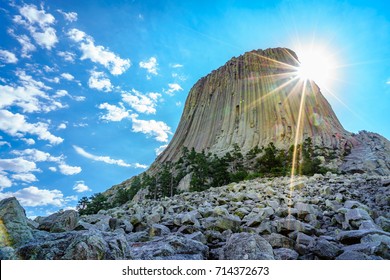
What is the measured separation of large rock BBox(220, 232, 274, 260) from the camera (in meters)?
2.62

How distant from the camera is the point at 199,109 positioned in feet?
183

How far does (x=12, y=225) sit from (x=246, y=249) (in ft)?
7.68

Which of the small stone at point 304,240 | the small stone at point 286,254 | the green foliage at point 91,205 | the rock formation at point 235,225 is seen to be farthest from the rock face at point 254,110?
the small stone at point 286,254

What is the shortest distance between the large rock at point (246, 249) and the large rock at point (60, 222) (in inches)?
104

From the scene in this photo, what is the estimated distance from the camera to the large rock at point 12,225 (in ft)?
9.70

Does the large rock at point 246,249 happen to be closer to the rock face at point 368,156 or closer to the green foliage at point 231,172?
the green foliage at point 231,172

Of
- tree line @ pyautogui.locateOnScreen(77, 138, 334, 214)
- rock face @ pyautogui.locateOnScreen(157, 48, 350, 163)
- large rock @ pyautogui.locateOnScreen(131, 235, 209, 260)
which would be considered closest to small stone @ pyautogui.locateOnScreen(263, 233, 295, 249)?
large rock @ pyautogui.locateOnScreen(131, 235, 209, 260)

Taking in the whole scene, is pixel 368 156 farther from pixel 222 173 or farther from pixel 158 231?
pixel 158 231

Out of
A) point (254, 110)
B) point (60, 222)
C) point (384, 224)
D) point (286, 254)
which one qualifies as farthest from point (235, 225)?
point (254, 110)

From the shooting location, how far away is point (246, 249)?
268 centimetres

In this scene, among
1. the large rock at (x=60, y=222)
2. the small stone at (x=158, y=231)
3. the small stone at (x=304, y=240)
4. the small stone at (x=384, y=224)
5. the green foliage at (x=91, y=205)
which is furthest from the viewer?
the green foliage at (x=91, y=205)

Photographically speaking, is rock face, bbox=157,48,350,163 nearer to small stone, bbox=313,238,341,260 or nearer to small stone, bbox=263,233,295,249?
small stone, bbox=263,233,295,249
